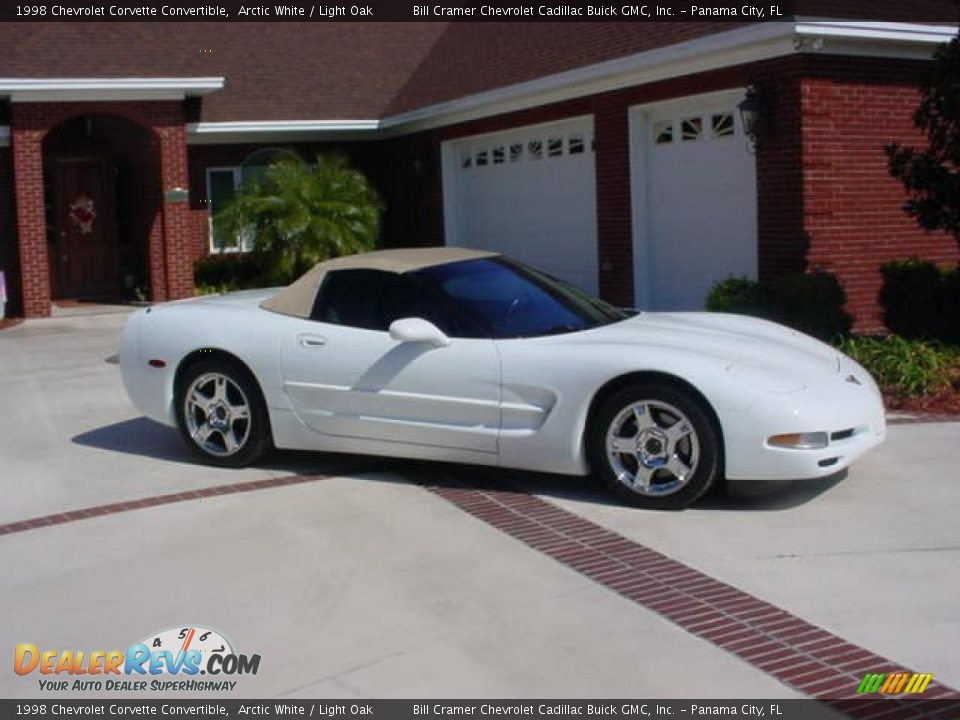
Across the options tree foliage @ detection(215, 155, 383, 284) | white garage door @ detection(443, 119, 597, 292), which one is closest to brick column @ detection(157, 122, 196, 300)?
tree foliage @ detection(215, 155, 383, 284)

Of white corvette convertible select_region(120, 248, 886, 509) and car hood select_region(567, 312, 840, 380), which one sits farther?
car hood select_region(567, 312, 840, 380)

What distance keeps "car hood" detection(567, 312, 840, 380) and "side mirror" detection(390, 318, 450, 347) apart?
79 cm

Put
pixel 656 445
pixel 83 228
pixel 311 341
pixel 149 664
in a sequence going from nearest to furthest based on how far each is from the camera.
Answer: pixel 149 664 < pixel 656 445 < pixel 311 341 < pixel 83 228

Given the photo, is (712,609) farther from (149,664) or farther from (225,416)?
(225,416)

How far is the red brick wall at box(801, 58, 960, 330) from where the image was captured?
1230 cm

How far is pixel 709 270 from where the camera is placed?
14.0 m

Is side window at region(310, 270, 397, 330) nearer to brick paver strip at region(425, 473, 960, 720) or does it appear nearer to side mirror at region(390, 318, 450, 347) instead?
side mirror at region(390, 318, 450, 347)

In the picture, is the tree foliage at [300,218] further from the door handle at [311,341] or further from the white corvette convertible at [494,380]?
the door handle at [311,341]

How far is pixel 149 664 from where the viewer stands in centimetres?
475

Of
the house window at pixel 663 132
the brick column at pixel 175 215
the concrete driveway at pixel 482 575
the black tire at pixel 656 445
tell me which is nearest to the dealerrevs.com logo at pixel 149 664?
the concrete driveway at pixel 482 575

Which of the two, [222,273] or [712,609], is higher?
[222,273]

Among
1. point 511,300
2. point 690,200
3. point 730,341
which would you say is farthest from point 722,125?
point 730,341

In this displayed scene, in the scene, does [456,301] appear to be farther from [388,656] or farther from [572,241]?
[572,241]

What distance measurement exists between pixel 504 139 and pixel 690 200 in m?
4.67
